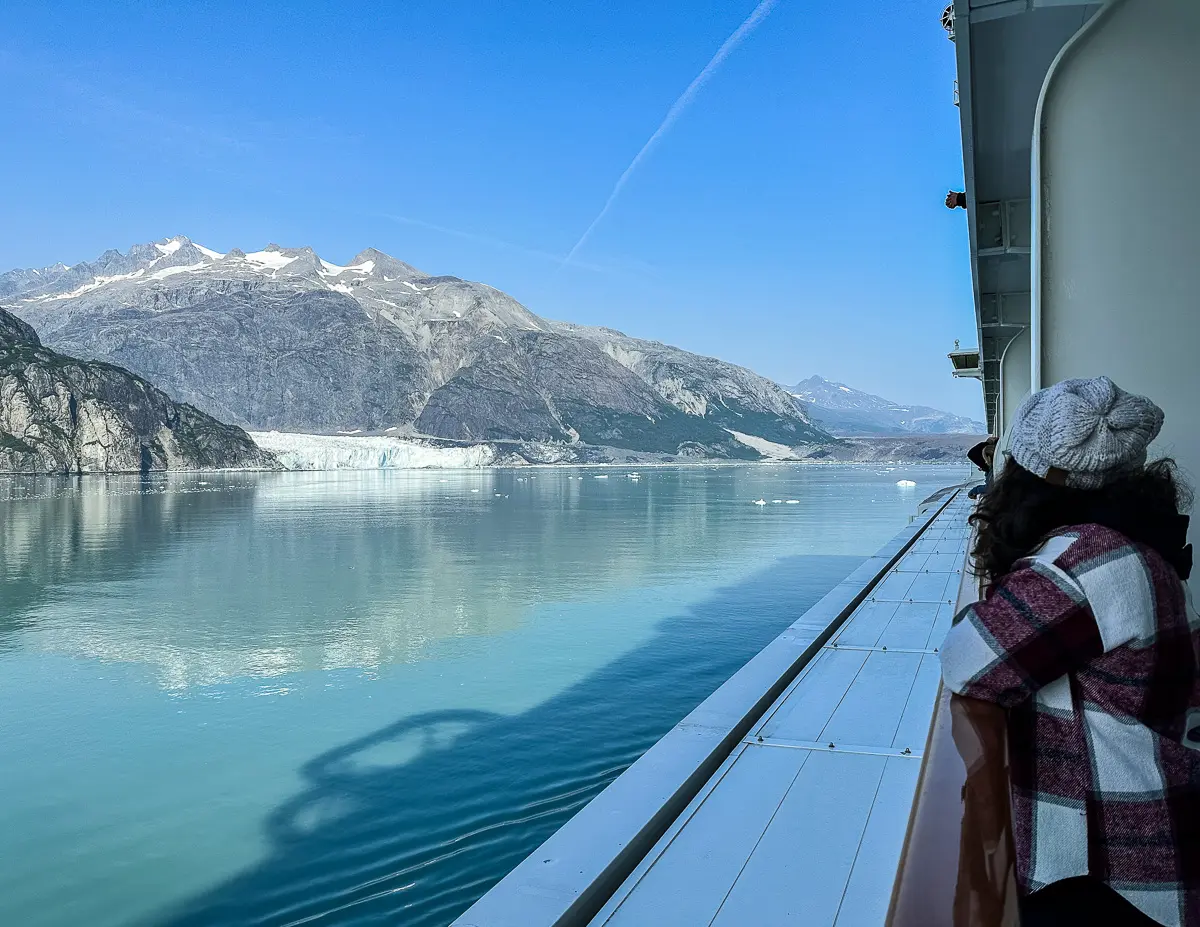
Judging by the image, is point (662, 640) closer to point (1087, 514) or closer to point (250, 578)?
point (250, 578)

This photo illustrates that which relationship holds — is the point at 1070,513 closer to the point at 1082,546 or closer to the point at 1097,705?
the point at 1082,546

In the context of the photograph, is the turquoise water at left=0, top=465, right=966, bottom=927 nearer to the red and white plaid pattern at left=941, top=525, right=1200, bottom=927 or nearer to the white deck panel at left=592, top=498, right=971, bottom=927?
the white deck panel at left=592, top=498, right=971, bottom=927

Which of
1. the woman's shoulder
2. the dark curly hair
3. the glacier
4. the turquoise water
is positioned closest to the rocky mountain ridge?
the glacier

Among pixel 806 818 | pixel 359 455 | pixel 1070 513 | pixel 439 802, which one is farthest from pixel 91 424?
pixel 1070 513

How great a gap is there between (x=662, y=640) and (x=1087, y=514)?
9.35m

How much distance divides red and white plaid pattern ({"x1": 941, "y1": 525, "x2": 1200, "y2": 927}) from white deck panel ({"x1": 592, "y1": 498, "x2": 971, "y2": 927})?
1315 mm

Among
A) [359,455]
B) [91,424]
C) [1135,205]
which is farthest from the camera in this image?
[359,455]

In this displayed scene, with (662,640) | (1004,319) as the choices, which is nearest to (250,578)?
(662,640)

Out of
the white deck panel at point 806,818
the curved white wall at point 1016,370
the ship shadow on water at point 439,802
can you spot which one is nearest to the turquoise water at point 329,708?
the ship shadow on water at point 439,802

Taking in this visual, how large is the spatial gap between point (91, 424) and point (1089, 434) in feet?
331

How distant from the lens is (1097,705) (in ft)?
4.29

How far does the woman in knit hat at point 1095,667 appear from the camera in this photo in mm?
1283

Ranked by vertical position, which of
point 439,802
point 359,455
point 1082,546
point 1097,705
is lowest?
point 439,802

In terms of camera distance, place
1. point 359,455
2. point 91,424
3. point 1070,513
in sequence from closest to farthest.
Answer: point 1070,513 < point 91,424 < point 359,455
